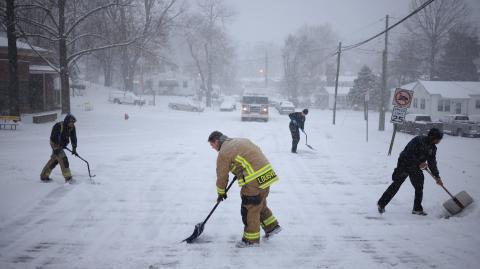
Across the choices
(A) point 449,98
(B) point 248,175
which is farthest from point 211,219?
(A) point 449,98

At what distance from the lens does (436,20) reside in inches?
2092

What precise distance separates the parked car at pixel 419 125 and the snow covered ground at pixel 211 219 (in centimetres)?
1271

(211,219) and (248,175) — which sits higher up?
(248,175)

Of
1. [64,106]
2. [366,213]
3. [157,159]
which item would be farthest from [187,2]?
[366,213]

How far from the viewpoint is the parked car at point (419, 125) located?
979 inches

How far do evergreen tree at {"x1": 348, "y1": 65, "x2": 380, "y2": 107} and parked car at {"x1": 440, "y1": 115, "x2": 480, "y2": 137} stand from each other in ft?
81.3

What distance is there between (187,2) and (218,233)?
3070 cm

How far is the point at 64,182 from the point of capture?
9.40 m

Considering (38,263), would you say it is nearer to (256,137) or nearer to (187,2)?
(256,137)

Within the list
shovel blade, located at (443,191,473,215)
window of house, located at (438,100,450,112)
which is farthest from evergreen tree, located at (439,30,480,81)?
shovel blade, located at (443,191,473,215)

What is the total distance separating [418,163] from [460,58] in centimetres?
5211

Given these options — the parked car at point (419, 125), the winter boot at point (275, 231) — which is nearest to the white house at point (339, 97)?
the parked car at point (419, 125)

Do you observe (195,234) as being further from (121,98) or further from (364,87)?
(364,87)

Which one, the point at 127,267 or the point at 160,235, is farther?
the point at 160,235
